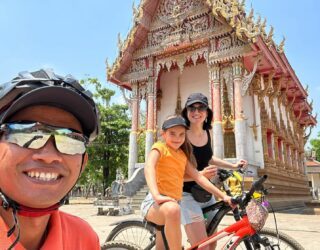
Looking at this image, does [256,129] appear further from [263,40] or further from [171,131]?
[171,131]

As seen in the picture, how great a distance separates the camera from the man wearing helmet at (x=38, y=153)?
727mm

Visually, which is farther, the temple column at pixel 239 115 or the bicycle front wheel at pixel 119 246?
the temple column at pixel 239 115

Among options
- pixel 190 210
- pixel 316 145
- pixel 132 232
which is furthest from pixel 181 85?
pixel 316 145

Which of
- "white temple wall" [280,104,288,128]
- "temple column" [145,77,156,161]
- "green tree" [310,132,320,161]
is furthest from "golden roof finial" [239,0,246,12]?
"green tree" [310,132,320,161]

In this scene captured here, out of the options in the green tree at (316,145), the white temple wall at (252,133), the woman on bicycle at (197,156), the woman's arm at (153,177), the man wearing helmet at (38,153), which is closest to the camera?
the man wearing helmet at (38,153)

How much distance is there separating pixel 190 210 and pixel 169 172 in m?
0.47

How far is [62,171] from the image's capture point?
790 millimetres

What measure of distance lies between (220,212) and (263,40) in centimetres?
988

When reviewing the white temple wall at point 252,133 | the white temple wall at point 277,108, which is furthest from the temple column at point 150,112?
the white temple wall at point 277,108

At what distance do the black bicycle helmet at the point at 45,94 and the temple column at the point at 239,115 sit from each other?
10.3m

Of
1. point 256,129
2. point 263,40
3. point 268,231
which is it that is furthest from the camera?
point 256,129

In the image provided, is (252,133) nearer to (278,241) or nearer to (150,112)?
(150,112)

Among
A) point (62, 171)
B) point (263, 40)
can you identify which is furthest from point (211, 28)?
point (62, 171)

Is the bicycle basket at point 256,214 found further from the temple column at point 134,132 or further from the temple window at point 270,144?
the temple window at point 270,144
